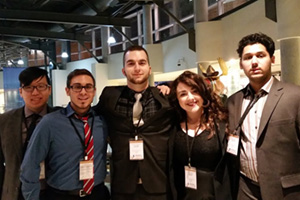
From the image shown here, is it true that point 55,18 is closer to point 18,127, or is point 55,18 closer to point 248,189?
point 18,127

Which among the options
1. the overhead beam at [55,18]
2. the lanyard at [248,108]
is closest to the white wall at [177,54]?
the overhead beam at [55,18]

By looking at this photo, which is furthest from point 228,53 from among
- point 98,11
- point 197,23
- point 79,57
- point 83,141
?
point 79,57

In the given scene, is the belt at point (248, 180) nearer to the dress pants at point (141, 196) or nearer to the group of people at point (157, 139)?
the group of people at point (157, 139)

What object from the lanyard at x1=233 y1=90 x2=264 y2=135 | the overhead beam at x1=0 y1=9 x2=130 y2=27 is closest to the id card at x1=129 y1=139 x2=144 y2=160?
the lanyard at x1=233 y1=90 x2=264 y2=135

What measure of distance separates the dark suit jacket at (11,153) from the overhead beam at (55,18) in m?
5.45

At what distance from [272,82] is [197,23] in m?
4.66

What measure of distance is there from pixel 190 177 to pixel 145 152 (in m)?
0.34

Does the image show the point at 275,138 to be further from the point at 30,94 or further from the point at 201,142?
the point at 30,94

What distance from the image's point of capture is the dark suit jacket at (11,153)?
1949 mm

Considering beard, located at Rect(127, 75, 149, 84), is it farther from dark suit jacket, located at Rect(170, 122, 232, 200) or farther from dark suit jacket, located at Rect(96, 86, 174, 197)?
dark suit jacket, located at Rect(170, 122, 232, 200)

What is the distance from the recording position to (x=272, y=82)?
1.84 metres

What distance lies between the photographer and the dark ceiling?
6.78m

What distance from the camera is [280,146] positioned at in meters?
1.69

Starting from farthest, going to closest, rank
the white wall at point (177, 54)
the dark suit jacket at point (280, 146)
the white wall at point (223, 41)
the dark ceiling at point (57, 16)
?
the white wall at point (177, 54) < the dark ceiling at point (57, 16) < the white wall at point (223, 41) < the dark suit jacket at point (280, 146)
